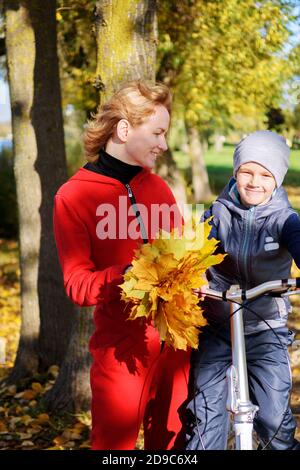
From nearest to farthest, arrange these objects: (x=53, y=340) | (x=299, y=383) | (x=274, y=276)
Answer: (x=274, y=276) < (x=299, y=383) < (x=53, y=340)

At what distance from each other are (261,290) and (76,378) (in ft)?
11.2

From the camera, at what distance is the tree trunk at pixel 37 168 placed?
21.2 feet

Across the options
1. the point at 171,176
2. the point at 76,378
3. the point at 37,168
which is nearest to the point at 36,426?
the point at 76,378

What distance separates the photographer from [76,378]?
18.5ft

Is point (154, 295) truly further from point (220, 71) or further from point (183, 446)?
point (220, 71)

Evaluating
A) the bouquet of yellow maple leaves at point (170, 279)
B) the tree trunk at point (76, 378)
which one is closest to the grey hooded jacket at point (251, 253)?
the bouquet of yellow maple leaves at point (170, 279)

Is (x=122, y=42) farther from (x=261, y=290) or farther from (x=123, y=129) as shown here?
(x=261, y=290)

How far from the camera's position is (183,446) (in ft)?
10.3

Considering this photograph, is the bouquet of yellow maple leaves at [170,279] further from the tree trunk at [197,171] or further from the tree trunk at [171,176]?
the tree trunk at [197,171]

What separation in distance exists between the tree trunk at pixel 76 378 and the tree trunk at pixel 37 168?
111 centimetres

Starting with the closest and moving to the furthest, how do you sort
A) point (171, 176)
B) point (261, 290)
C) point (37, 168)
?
point (261, 290), point (37, 168), point (171, 176)

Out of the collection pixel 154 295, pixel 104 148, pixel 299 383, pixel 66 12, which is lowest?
pixel 299 383

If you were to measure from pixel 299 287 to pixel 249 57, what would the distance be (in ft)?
42.8
